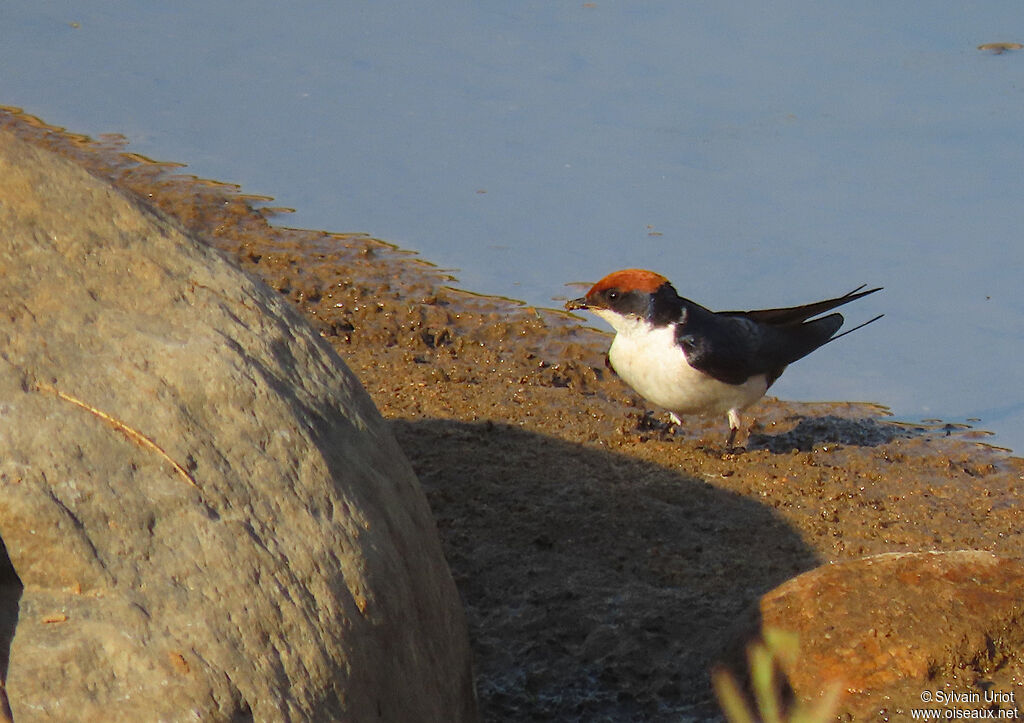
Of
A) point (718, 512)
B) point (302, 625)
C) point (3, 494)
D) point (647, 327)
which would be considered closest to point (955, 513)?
point (718, 512)

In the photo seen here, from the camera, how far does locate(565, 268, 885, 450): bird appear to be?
5918mm

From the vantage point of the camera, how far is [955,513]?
17.2 ft

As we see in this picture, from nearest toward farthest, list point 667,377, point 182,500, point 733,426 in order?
point 182,500, point 667,377, point 733,426

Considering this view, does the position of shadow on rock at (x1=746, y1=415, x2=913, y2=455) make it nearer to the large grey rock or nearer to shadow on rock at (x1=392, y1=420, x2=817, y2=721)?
shadow on rock at (x1=392, y1=420, x2=817, y2=721)

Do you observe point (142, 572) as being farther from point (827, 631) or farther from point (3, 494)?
point (827, 631)

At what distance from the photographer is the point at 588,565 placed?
4.33 m

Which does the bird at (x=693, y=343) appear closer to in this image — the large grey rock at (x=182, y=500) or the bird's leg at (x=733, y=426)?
the bird's leg at (x=733, y=426)

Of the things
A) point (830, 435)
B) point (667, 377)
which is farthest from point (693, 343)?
point (830, 435)

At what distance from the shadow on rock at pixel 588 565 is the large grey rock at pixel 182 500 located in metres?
0.65

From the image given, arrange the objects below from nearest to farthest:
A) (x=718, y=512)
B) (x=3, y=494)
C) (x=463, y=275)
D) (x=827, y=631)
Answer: (x=3, y=494), (x=827, y=631), (x=718, y=512), (x=463, y=275)

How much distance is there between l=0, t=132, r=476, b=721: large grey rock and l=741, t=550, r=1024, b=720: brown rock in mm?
971

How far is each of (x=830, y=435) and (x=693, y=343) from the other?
81 cm

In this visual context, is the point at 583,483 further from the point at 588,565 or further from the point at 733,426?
the point at 733,426

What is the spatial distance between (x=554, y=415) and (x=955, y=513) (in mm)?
1802
